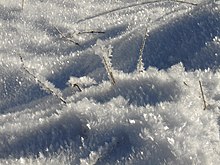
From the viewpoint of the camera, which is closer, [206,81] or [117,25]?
[206,81]

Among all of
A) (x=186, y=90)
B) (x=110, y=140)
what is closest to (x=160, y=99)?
(x=186, y=90)

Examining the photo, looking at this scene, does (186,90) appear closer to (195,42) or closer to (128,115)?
(128,115)

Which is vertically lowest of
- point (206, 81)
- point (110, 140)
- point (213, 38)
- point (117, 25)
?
point (110, 140)

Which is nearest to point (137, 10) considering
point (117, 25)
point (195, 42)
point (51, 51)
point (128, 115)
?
point (117, 25)

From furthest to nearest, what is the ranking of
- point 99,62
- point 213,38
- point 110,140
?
point 99,62 < point 213,38 < point 110,140

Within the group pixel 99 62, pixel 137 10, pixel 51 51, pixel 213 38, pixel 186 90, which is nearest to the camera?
pixel 186 90

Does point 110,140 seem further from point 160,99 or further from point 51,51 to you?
point 51,51

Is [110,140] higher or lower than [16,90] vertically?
lower
